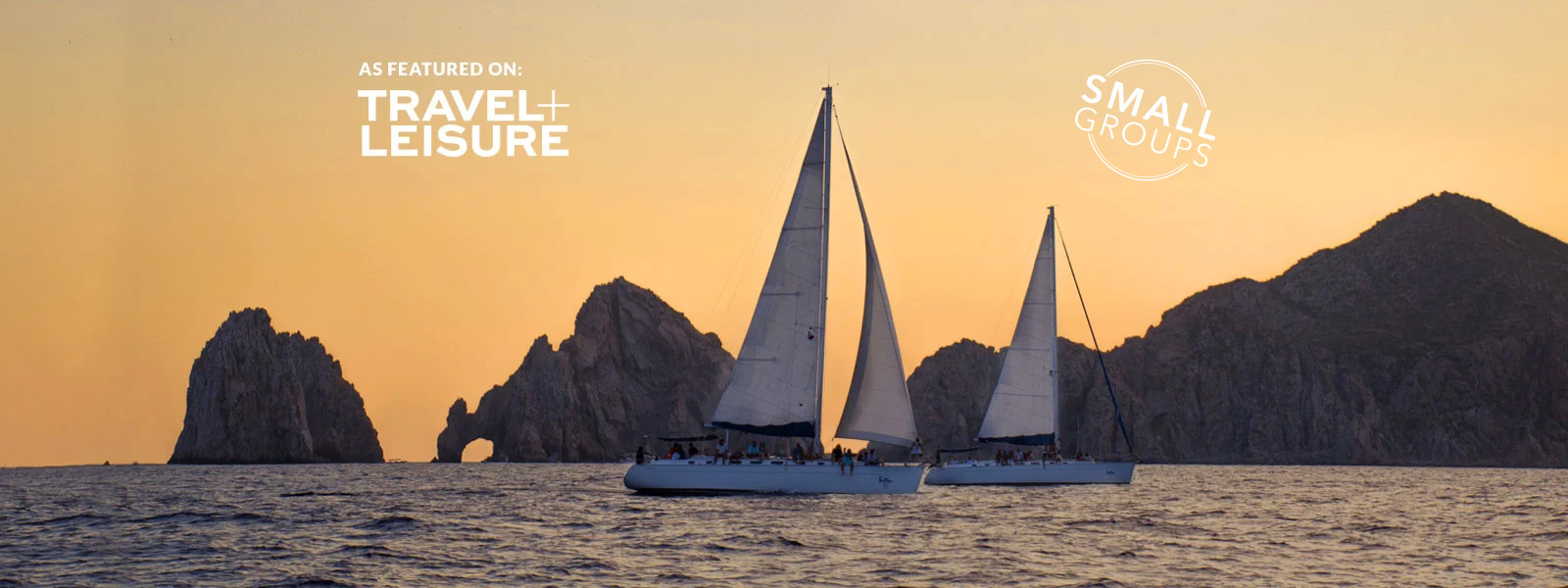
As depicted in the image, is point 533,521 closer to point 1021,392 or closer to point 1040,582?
point 1040,582

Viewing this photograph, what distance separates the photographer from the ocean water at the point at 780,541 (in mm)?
32188

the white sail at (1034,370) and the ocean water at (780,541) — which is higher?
the white sail at (1034,370)

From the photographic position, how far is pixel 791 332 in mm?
53531

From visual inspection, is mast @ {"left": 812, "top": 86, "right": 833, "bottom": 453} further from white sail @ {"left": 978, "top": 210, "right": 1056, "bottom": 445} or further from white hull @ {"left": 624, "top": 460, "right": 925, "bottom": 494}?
white sail @ {"left": 978, "top": 210, "right": 1056, "bottom": 445}

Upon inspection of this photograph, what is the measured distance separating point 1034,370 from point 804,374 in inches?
1056

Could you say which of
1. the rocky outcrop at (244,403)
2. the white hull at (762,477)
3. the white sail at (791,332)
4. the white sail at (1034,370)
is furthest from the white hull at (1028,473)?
the rocky outcrop at (244,403)

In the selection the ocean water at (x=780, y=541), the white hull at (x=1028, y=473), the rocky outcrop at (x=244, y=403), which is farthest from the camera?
the rocky outcrop at (x=244, y=403)

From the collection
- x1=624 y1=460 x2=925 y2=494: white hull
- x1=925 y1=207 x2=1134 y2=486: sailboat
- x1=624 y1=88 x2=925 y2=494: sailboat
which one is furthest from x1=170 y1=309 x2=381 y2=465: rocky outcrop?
x1=624 y1=88 x2=925 y2=494: sailboat

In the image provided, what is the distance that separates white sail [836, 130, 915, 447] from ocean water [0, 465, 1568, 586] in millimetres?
2724

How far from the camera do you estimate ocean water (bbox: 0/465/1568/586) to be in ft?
106

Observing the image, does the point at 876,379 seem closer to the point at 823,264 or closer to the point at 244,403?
the point at 823,264

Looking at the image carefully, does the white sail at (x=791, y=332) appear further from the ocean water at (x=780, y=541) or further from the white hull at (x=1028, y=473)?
the white hull at (x=1028, y=473)

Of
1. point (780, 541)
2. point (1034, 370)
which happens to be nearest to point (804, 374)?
point (780, 541)

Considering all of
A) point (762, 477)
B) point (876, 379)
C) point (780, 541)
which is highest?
point (876, 379)
